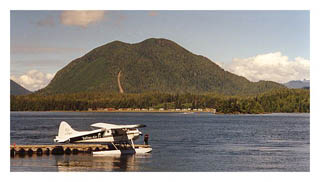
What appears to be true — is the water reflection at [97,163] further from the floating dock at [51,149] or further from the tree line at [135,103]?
the tree line at [135,103]

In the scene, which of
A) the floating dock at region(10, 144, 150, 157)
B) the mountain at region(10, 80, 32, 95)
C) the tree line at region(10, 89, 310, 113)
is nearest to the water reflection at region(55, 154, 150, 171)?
the floating dock at region(10, 144, 150, 157)

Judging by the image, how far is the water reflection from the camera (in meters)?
28.1

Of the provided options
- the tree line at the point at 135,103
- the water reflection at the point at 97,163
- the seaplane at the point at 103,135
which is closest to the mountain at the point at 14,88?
the tree line at the point at 135,103

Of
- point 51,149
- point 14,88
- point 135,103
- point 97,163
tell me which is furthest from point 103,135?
point 135,103

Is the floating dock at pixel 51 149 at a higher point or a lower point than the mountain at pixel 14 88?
lower

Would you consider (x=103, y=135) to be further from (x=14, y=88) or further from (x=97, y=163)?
(x=14, y=88)

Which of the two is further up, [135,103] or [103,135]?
[135,103]

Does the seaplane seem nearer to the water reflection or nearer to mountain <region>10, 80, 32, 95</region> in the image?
the water reflection

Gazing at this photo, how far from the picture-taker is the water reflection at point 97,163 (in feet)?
92.3

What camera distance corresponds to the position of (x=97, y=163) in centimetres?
3008
